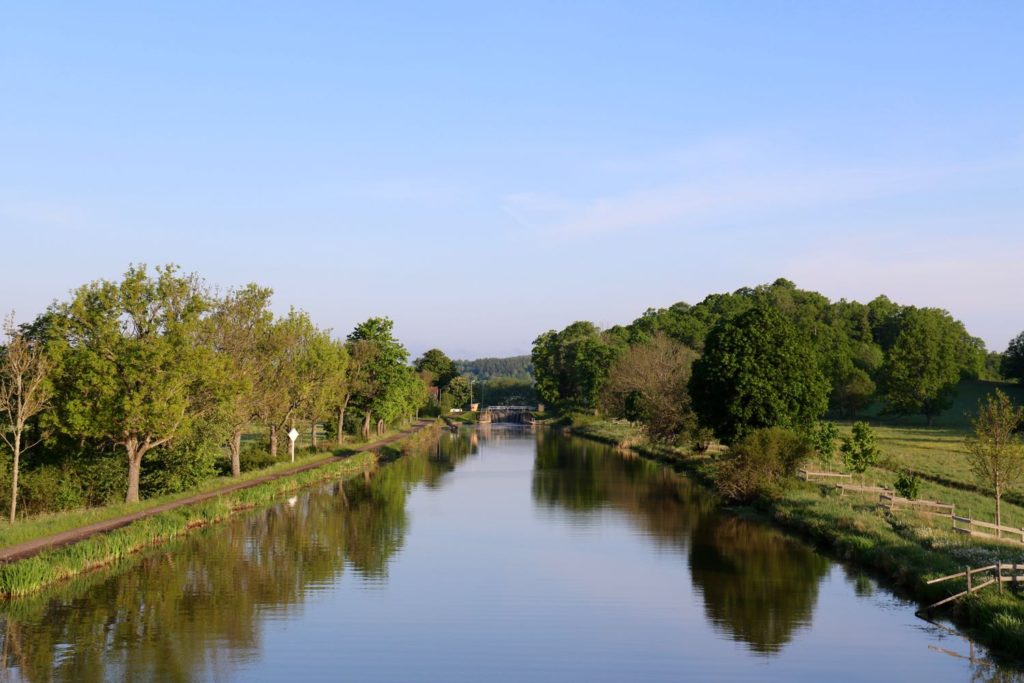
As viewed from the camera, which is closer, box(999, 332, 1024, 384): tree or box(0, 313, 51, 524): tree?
box(0, 313, 51, 524): tree

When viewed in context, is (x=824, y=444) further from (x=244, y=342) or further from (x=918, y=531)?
(x=244, y=342)

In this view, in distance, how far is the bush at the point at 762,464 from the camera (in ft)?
181

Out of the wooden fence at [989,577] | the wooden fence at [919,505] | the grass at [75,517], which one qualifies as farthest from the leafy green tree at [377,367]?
the wooden fence at [989,577]

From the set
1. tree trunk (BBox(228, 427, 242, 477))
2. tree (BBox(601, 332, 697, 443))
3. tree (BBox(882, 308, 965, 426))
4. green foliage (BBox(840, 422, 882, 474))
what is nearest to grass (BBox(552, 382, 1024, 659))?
green foliage (BBox(840, 422, 882, 474))

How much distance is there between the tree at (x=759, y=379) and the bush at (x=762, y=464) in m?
9.19

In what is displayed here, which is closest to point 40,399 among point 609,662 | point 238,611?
point 238,611

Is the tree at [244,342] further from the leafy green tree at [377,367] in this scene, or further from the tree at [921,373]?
the tree at [921,373]

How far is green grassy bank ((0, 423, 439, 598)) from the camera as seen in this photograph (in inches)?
1152

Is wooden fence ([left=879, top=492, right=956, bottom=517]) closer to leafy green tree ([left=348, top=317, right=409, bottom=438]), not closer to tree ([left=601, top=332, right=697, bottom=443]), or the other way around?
tree ([left=601, top=332, right=697, bottom=443])

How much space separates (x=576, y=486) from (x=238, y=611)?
133 feet

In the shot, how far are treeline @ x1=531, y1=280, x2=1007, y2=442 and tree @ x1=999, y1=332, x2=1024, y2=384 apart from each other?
11.9ft

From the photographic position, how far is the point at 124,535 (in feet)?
119

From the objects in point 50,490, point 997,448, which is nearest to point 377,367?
point 50,490

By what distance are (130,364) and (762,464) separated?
34521 millimetres
